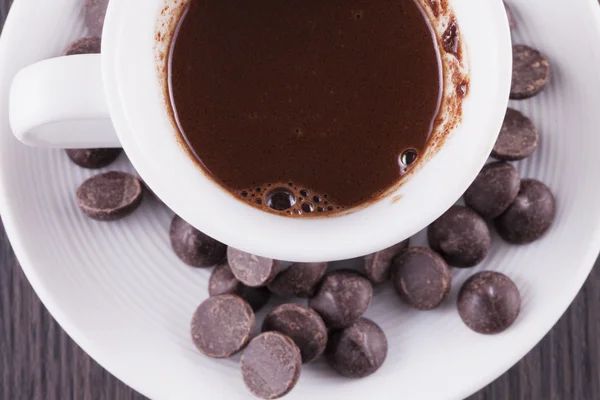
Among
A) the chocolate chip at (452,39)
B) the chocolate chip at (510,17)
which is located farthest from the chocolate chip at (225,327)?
the chocolate chip at (510,17)

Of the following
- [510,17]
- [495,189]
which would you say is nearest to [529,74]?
[510,17]

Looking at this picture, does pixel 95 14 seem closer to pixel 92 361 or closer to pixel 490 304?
pixel 92 361

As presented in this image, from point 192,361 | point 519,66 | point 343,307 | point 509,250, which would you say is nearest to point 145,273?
point 192,361

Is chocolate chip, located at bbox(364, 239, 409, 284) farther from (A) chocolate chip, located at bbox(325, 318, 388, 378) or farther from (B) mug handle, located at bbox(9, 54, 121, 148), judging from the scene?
(B) mug handle, located at bbox(9, 54, 121, 148)

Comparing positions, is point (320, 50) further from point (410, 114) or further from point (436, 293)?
point (436, 293)

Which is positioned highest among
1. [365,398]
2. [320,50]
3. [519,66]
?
[320,50]

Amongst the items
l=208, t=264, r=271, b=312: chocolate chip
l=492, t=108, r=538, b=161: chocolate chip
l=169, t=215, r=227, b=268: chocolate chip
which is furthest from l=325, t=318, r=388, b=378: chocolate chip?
l=492, t=108, r=538, b=161: chocolate chip
